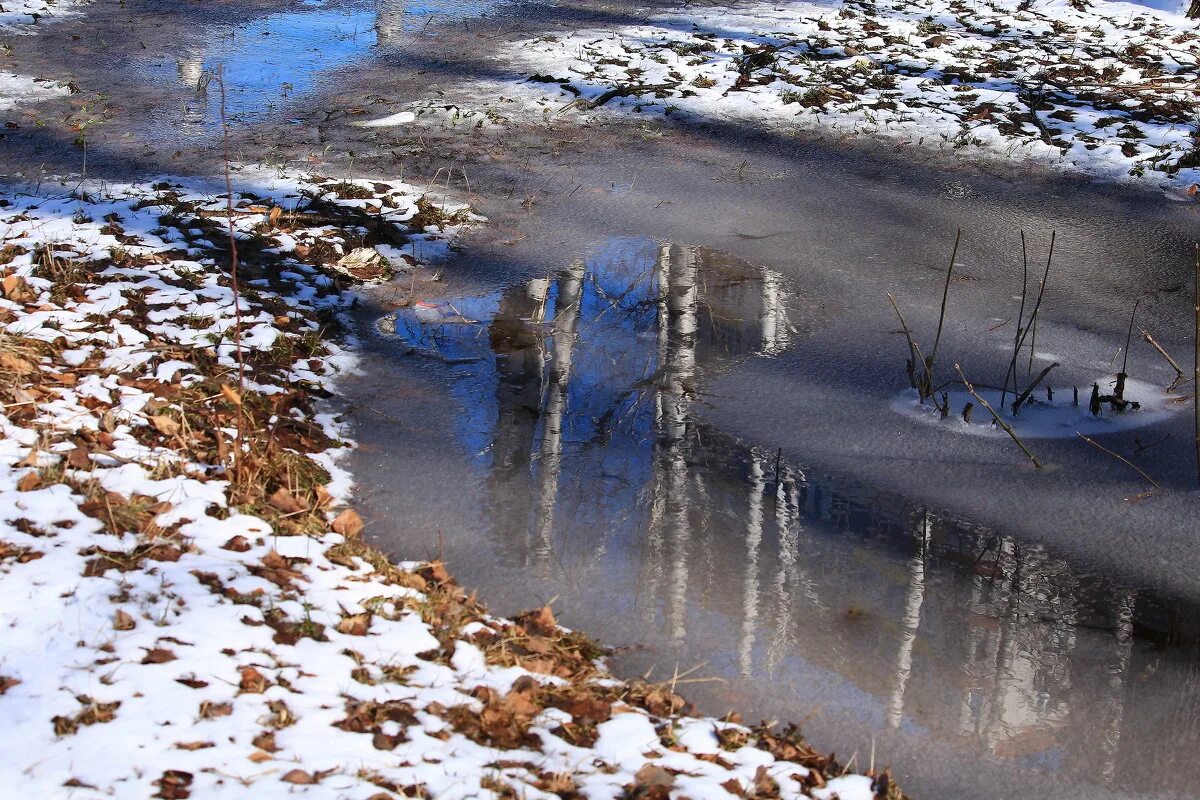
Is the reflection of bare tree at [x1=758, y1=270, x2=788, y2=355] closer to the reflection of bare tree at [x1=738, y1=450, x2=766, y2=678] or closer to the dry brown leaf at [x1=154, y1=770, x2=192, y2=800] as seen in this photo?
the reflection of bare tree at [x1=738, y1=450, x2=766, y2=678]

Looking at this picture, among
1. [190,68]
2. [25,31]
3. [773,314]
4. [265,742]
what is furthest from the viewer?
[25,31]

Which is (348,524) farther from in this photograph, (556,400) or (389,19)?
(389,19)

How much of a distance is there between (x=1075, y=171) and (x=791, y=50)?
423 centimetres

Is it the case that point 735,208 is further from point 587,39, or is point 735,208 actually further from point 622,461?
point 587,39

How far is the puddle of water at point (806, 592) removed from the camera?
119 inches

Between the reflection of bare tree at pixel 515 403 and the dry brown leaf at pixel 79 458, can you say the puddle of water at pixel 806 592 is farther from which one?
the dry brown leaf at pixel 79 458

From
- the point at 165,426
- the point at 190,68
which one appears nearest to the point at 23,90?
the point at 190,68

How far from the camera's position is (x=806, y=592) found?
3.55 meters

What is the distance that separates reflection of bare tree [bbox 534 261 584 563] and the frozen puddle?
1.55 meters

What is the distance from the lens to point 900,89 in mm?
9914

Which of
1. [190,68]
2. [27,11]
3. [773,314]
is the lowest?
[773,314]

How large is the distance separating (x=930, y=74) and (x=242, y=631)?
31.3ft

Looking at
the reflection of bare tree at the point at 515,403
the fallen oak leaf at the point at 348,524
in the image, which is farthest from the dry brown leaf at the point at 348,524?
the reflection of bare tree at the point at 515,403

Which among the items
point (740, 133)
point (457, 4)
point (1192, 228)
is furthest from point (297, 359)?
point (457, 4)
